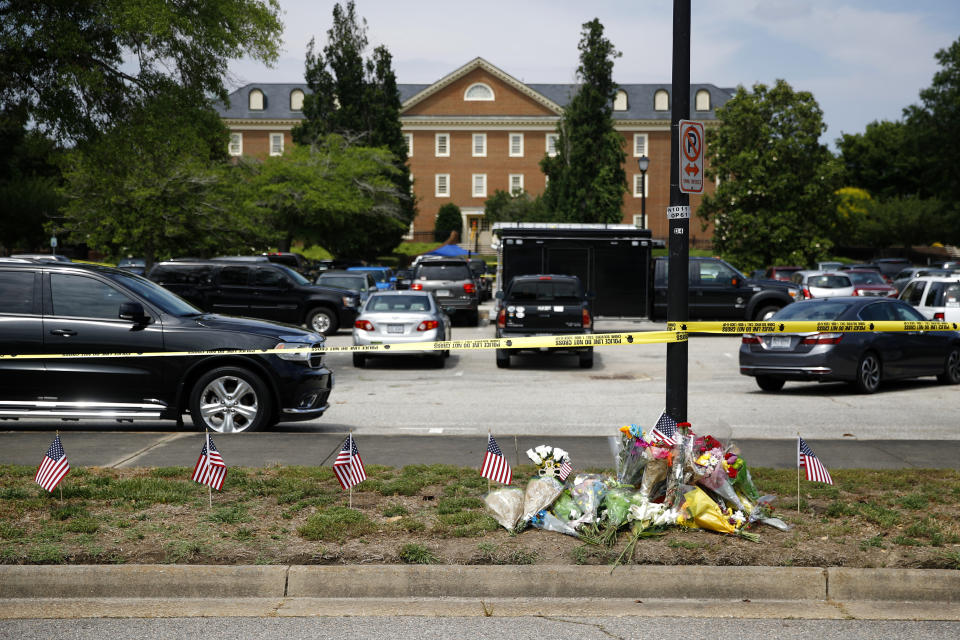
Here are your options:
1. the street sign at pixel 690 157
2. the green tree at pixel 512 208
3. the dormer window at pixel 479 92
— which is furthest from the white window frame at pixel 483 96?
the street sign at pixel 690 157

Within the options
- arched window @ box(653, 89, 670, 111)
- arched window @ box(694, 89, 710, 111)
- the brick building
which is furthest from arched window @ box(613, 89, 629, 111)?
arched window @ box(694, 89, 710, 111)

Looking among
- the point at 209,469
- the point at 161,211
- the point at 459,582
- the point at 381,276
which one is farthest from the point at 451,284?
the point at 459,582

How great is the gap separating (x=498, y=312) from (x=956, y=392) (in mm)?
8339

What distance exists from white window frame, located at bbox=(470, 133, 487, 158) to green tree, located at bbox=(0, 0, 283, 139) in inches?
2741

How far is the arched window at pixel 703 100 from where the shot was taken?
89438mm

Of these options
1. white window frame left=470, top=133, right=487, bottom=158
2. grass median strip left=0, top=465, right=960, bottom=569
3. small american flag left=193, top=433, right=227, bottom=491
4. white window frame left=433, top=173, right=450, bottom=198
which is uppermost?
white window frame left=470, top=133, right=487, bottom=158

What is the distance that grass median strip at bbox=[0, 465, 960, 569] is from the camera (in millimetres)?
6016

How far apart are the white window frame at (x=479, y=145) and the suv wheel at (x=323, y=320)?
64.1 metres

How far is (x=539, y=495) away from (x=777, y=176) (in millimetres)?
49967

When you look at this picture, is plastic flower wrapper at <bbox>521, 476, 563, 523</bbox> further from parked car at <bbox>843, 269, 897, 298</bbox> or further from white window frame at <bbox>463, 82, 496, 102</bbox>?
white window frame at <bbox>463, 82, 496, 102</bbox>

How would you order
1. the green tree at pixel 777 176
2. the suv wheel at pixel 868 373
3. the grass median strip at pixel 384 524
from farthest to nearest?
the green tree at pixel 777 176 < the suv wheel at pixel 868 373 < the grass median strip at pixel 384 524

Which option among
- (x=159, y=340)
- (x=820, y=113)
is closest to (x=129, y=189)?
(x=159, y=340)

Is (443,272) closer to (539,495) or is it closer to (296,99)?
(539,495)

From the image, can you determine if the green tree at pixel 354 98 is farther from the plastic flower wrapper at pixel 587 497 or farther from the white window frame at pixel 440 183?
the plastic flower wrapper at pixel 587 497
